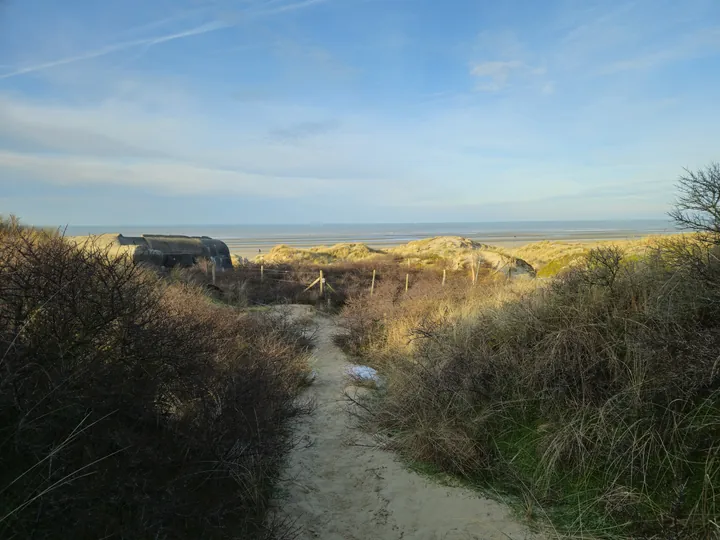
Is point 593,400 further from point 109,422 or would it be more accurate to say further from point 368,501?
point 109,422

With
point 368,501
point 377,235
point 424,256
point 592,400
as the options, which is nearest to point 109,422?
point 368,501

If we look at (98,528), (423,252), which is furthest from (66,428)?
(423,252)

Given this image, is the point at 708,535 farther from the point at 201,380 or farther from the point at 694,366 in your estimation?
the point at 201,380

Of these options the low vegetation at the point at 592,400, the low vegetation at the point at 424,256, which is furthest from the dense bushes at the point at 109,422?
the low vegetation at the point at 424,256

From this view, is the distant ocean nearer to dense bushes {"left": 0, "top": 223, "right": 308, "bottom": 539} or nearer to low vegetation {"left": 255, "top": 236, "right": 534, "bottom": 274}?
low vegetation {"left": 255, "top": 236, "right": 534, "bottom": 274}

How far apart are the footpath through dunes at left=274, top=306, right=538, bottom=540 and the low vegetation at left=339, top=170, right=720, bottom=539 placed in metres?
0.32

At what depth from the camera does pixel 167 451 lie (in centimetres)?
323

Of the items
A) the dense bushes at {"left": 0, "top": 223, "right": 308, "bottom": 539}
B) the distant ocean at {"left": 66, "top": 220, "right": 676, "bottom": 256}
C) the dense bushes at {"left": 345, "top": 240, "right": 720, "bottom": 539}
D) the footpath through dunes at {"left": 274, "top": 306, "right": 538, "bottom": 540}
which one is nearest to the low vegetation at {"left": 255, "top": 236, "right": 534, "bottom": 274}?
the distant ocean at {"left": 66, "top": 220, "right": 676, "bottom": 256}

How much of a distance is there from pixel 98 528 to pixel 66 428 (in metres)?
0.62

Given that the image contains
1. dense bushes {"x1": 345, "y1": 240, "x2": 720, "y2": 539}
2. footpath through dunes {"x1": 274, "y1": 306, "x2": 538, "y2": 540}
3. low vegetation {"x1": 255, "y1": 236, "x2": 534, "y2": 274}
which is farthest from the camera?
low vegetation {"x1": 255, "y1": 236, "x2": 534, "y2": 274}

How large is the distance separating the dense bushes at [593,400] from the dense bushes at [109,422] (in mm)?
2562

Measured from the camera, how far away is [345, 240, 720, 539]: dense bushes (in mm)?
3969

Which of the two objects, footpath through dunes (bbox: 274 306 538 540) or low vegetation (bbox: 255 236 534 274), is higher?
low vegetation (bbox: 255 236 534 274)

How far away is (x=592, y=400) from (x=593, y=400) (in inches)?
0.7
